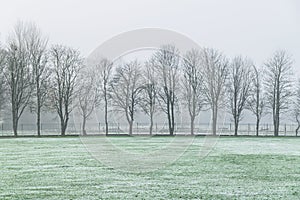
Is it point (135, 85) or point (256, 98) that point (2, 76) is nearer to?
point (135, 85)

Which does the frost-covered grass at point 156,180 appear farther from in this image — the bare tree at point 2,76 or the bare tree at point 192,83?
the bare tree at point 2,76

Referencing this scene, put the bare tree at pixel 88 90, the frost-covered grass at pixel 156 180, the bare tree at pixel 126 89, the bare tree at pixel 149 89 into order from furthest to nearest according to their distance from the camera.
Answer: the bare tree at pixel 88 90, the bare tree at pixel 126 89, the bare tree at pixel 149 89, the frost-covered grass at pixel 156 180

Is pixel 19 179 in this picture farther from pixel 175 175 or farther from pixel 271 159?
pixel 271 159

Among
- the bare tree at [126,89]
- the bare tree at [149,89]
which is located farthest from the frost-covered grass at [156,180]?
the bare tree at [126,89]

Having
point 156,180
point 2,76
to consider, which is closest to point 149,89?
point 2,76

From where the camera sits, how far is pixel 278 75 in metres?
71.7

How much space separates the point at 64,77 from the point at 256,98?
29.9 m

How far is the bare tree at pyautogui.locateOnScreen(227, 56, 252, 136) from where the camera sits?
2790 inches

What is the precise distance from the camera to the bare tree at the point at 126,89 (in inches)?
1598

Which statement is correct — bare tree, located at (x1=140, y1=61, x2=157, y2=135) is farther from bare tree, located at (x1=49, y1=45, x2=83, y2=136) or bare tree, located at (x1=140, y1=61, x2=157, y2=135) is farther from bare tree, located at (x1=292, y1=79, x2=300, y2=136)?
bare tree, located at (x1=292, y1=79, x2=300, y2=136)

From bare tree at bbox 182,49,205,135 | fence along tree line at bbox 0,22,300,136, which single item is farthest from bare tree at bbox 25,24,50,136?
bare tree at bbox 182,49,205,135

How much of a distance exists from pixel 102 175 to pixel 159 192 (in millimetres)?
4815

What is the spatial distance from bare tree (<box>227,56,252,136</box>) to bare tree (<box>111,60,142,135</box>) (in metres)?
19.1

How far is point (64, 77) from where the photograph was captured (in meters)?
64.6
